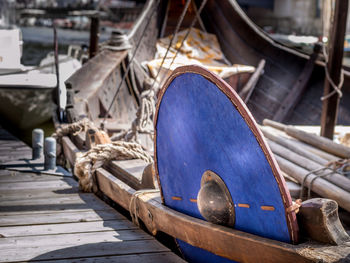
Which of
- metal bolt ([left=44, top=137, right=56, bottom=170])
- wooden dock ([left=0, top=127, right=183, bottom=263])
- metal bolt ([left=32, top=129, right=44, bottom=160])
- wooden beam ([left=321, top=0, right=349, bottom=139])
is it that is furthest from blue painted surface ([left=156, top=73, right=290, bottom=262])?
wooden beam ([left=321, top=0, right=349, bottom=139])

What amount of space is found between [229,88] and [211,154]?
34 cm

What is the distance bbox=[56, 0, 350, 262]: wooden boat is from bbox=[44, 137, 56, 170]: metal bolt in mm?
141

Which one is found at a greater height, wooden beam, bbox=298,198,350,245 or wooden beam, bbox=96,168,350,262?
wooden beam, bbox=298,198,350,245

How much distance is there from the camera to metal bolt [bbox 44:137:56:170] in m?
4.48

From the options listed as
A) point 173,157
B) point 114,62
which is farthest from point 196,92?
point 114,62

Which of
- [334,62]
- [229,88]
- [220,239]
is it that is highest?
[229,88]

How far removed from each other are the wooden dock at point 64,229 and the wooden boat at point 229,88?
122 mm

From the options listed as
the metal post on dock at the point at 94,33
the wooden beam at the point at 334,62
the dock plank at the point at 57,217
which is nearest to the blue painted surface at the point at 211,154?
the dock plank at the point at 57,217

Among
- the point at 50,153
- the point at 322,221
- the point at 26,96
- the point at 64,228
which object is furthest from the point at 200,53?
the point at 322,221

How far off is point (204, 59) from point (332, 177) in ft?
16.3

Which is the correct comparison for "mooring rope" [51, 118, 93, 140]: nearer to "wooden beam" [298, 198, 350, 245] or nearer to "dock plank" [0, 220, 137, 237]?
"dock plank" [0, 220, 137, 237]

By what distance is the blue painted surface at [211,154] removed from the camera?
5.63 feet

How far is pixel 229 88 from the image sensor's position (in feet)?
5.74

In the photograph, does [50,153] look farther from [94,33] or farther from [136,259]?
[94,33]
